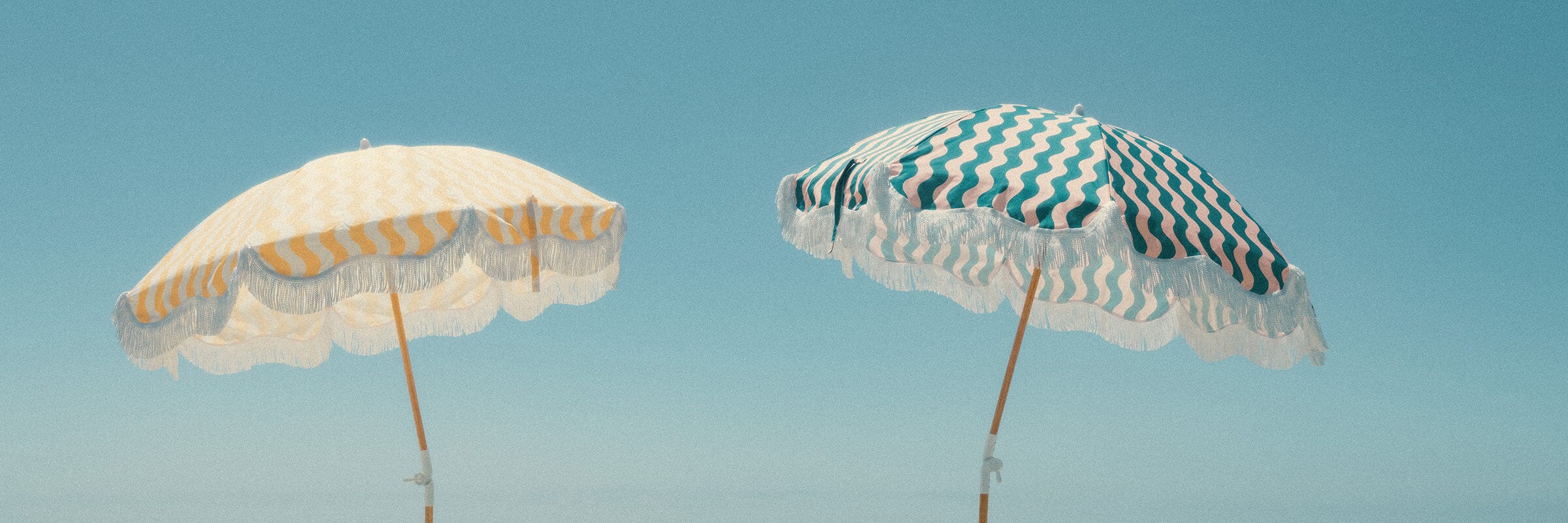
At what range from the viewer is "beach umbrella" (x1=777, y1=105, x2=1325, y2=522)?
3.53 meters

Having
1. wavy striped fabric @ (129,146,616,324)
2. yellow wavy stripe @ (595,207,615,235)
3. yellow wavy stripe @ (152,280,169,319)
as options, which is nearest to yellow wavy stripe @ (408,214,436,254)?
wavy striped fabric @ (129,146,616,324)

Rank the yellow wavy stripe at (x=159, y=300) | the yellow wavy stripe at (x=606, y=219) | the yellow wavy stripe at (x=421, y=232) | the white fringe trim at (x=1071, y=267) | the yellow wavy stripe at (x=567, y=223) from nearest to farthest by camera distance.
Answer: the white fringe trim at (x=1071, y=267), the yellow wavy stripe at (x=421, y=232), the yellow wavy stripe at (x=159, y=300), the yellow wavy stripe at (x=567, y=223), the yellow wavy stripe at (x=606, y=219)

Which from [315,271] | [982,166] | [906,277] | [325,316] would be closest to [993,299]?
[906,277]

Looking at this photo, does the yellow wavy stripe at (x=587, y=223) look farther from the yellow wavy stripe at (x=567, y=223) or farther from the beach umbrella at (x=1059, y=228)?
the beach umbrella at (x=1059, y=228)

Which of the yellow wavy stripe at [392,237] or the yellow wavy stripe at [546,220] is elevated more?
the yellow wavy stripe at [546,220]

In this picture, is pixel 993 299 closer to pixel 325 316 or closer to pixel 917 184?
pixel 917 184

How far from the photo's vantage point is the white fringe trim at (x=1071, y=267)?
3.49m

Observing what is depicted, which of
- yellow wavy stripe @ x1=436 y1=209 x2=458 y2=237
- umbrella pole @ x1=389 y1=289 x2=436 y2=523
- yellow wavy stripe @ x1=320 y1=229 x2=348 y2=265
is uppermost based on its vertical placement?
yellow wavy stripe @ x1=436 y1=209 x2=458 y2=237

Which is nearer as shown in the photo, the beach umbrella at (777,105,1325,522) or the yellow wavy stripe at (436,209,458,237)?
the beach umbrella at (777,105,1325,522)

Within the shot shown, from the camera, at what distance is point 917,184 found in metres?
3.69

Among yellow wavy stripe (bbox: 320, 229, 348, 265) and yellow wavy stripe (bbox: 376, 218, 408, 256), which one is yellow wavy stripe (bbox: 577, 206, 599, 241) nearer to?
yellow wavy stripe (bbox: 376, 218, 408, 256)

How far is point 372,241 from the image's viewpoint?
3.67 meters

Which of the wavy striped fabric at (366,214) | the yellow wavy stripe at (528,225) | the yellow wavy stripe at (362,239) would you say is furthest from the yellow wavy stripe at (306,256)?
the yellow wavy stripe at (528,225)

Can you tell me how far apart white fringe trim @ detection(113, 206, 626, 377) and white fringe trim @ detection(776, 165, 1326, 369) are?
937 millimetres
